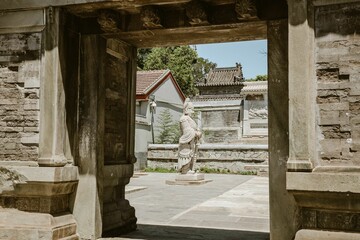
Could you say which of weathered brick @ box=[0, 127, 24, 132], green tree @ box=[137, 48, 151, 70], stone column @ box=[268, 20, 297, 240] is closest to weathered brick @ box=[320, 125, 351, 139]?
stone column @ box=[268, 20, 297, 240]

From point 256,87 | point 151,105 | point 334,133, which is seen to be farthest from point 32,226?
point 256,87

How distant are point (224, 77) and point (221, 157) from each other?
1616cm

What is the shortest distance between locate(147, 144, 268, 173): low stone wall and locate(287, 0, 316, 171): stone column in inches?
612

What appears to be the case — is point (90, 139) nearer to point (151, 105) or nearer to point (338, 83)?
point (338, 83)

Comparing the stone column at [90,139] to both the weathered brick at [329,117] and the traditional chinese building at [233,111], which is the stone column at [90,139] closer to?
the weathered brick at [329,117]

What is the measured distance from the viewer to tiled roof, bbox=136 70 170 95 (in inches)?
884

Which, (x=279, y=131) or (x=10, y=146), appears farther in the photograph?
(x=10, y=146)

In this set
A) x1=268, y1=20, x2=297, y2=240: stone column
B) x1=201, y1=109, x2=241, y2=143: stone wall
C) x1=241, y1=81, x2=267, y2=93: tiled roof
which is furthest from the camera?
x1=201, y1=109, x2=241, y2=143: stone wall

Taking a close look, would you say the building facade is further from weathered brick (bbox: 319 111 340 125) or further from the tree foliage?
weathered brick (bbox: 319 111 340 125)

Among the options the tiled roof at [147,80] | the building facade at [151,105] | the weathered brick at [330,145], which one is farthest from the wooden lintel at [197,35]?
the tiled roof at [147,80]

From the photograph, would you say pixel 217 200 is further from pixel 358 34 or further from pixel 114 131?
pixel 358 34

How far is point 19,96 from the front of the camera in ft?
16.9

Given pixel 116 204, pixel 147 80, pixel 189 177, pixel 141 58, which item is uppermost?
pixel 141 58

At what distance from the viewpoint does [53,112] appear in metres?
4.95
